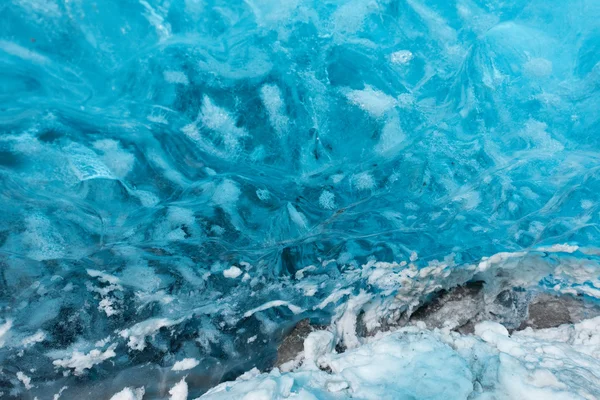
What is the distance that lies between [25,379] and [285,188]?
1989 mm

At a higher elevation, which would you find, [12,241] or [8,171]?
[8,171]

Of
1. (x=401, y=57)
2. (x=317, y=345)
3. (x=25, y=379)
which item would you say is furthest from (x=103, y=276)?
(x=401, y=57)

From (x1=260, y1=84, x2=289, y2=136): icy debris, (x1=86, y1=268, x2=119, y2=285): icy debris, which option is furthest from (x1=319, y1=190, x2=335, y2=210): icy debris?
(x1=86, y1=268, x2=119, y2=285): icy debris

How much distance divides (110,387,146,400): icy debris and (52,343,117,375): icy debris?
24 centimetres

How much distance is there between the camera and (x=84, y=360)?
2418 millimetres

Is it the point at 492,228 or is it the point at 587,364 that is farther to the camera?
the point at 492,228

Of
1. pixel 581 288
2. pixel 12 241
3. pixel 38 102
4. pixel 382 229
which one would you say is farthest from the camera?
pixel 581 288

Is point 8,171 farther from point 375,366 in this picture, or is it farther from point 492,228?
point 492,228

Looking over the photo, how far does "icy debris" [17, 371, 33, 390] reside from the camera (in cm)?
→ 233

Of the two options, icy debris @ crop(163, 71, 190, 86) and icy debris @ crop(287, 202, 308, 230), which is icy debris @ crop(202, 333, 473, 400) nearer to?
icy debris @ crop(287, 202, 308, 230)

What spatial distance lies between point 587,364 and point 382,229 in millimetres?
1565

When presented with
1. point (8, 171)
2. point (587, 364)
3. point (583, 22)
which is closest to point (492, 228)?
point (587, 364)

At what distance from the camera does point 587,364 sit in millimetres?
2506

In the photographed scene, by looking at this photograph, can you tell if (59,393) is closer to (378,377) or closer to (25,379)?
(25,379)
